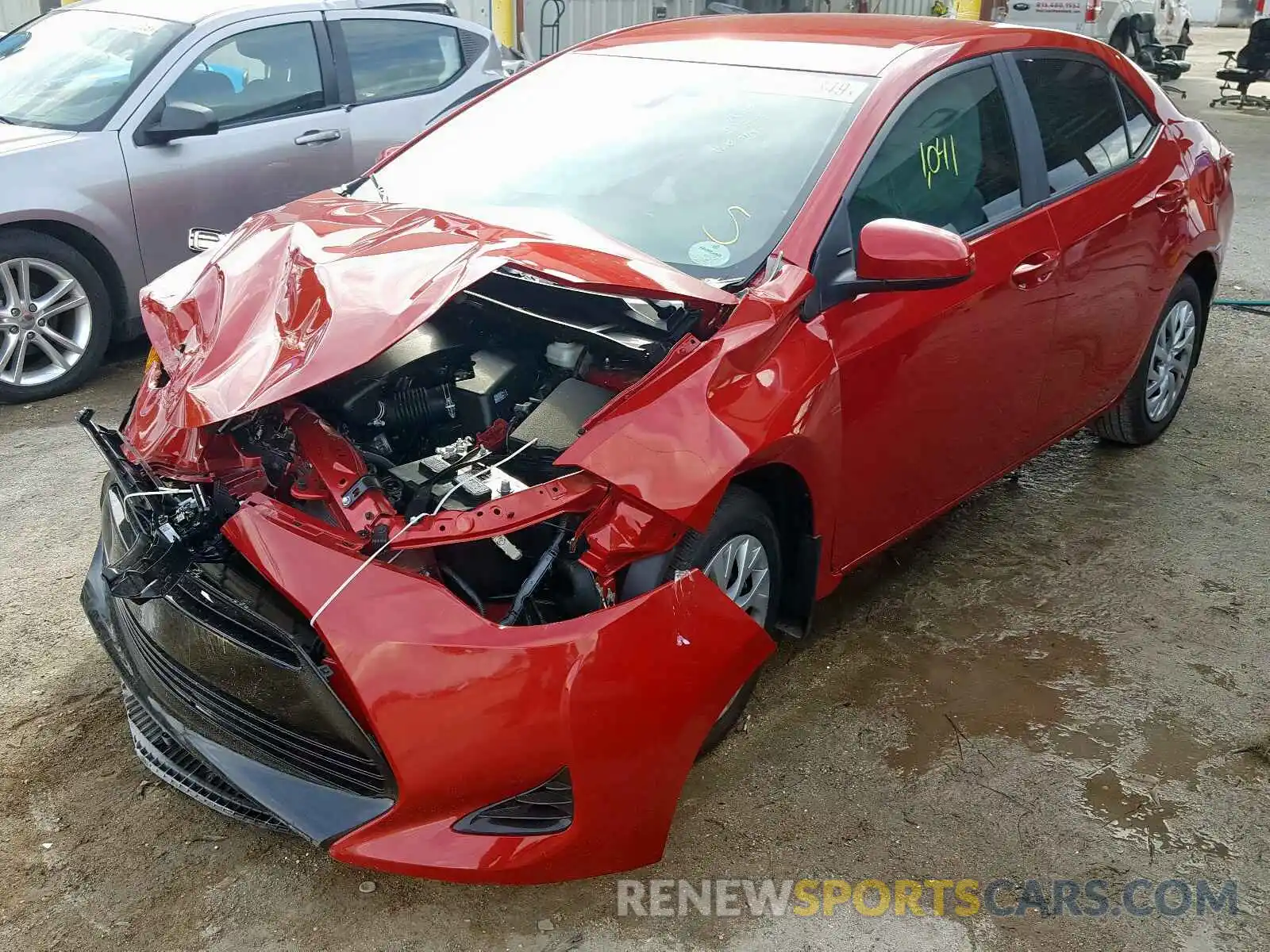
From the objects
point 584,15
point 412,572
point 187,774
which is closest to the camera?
point 412,572

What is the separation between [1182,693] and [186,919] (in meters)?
2.64

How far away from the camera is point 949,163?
328 centimetres

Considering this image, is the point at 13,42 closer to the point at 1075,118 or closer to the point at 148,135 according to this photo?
the point at 148,135

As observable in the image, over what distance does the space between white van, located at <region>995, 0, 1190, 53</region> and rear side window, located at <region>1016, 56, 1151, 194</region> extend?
12.1 m

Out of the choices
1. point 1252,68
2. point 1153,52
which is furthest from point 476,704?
point 1153,52

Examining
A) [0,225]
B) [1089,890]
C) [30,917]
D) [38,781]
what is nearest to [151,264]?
[0,225]

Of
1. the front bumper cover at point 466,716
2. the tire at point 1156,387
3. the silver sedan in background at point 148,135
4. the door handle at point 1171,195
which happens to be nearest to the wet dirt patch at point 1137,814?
the front bumper cover at point 466,716

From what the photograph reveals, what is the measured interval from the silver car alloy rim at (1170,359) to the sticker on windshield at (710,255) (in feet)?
7.79

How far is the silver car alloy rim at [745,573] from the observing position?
105 inches

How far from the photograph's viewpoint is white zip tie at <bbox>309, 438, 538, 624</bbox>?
2.18m

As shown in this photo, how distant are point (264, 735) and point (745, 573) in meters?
1.16

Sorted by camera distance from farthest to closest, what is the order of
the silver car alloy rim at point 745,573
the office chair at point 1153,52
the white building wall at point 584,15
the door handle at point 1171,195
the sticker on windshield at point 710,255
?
the office chair at point 1153,52 → the white building wall at point 584,15 → the door handle at point 1171,195 → the sticker on windshield at point 710,255 → the silver car alloy rim at point 745,573

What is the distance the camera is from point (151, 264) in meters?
5.28

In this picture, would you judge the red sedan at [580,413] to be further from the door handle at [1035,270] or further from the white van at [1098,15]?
the white van at [1098,15]
